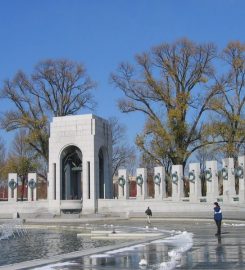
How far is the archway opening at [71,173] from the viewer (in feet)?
173

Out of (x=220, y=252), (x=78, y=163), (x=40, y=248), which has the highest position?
(x=78, y=163)

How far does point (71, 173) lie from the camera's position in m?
54.7

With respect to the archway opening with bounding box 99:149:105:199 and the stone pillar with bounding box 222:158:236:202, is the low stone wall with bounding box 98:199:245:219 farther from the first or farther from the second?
the archway opening with bounding box 99:149:105:199

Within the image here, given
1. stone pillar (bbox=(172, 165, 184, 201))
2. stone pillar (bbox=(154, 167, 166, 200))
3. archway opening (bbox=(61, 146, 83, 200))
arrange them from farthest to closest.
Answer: archway opening (bbox=(61, 146, 83, 200)) → stone pillar (bbox=(154, 167, 166, 200)) → stone pillar (bbox=(172, 165, 184, 201))

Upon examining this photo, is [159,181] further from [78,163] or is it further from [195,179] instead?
[78,163]

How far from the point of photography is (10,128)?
60.3 meters

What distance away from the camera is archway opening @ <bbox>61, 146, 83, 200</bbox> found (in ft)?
173

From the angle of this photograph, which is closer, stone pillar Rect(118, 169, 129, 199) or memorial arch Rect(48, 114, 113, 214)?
memorial arch Rect(48, 114, 113, 214)

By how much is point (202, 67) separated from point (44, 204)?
20.3 m

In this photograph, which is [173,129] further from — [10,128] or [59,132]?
[10,128]

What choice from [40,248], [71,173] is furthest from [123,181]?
[40,248]

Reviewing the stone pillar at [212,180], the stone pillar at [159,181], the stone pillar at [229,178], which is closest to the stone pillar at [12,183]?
the stone pillar at [159,181]

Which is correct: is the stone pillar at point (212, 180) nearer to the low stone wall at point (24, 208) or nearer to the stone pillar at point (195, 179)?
the stone pillar at point (195, 179)

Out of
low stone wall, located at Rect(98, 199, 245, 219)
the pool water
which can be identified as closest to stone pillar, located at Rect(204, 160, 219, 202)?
low stone wall, located at Rect(98, 199, 245, 219)
